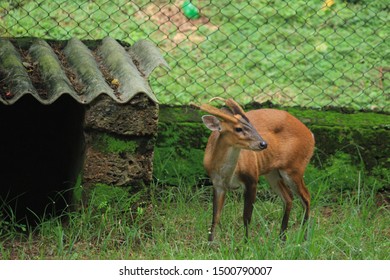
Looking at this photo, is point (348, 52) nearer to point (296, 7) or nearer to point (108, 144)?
point (296, 7)

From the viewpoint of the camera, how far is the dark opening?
788cm

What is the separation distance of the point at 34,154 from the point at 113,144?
1.36 meters

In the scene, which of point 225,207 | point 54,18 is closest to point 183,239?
point 225,207

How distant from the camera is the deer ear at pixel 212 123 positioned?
6.79 metres

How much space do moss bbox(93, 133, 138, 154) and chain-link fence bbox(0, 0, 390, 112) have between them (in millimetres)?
1935

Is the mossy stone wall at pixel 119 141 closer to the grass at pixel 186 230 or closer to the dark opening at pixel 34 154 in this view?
the grass at pixel 186 230

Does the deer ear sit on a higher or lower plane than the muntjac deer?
higher

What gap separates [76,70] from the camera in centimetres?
719

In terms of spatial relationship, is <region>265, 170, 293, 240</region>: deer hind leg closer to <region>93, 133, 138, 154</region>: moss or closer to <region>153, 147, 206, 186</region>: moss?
<region>153, 147, 206, 186</region>: moss

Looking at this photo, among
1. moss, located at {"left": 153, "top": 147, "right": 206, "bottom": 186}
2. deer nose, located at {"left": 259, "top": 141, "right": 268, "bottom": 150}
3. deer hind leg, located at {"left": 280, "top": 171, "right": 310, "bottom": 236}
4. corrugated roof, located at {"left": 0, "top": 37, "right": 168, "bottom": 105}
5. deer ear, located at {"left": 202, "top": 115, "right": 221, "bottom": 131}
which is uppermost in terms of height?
corrugated roof, located at {"left": 0, "top": 37, "right": 168, "bottom": 105}

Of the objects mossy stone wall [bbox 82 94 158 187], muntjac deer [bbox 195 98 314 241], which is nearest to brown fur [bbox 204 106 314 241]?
muntjac deer [bbox 195 98 314 241]

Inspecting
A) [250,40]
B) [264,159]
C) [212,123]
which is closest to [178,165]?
[264,159]

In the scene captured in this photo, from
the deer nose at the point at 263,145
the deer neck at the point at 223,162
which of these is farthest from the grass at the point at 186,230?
the deer nose at the point at 263,145

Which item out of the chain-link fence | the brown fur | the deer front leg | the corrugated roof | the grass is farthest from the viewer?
the chain-link fence
